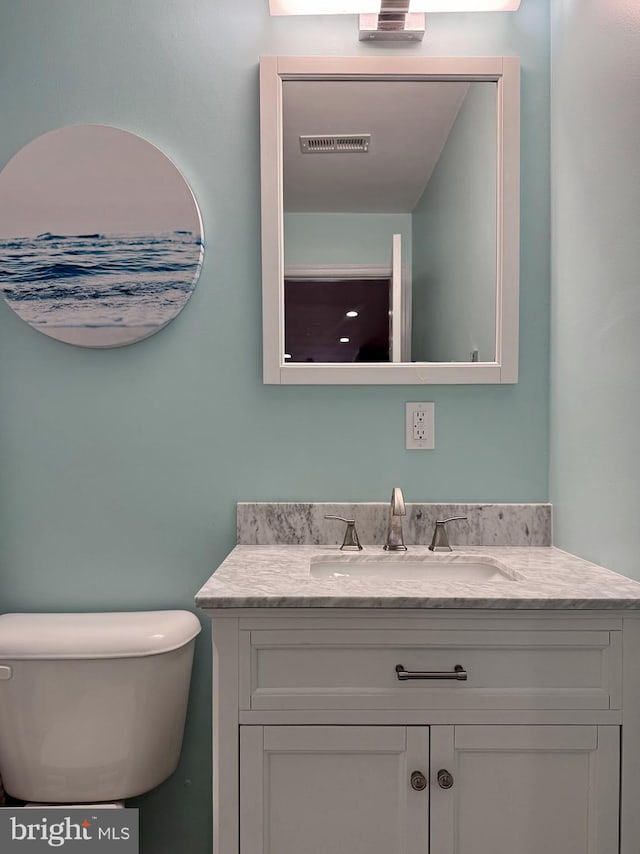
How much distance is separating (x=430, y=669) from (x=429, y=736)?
0.11 meters

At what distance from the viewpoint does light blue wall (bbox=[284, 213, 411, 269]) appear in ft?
5.23

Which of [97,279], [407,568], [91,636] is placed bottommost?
[91,636]

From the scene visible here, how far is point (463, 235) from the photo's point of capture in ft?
5.27

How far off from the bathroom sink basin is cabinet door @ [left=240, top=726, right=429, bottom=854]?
39 cm

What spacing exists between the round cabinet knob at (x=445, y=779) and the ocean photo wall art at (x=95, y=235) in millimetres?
1134

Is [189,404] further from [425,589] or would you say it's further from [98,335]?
[425,589]

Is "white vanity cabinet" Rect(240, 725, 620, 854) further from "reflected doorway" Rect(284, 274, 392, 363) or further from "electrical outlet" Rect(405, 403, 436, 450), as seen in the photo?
"reflected doorway" Rect(284, 274, 392, 363)

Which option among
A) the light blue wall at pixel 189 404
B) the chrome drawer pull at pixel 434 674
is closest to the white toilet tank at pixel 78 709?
the light blue wall at pixel 189 404

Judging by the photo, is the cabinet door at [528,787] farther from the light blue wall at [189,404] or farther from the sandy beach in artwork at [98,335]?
the sandy beach in artwork at [98,335]

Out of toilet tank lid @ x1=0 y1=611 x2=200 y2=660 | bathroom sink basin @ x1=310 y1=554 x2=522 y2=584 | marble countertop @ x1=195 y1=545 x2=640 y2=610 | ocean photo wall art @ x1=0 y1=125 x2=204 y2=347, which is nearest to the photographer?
marble countertop @ x1=195 y1=545 x2=640 y2=610

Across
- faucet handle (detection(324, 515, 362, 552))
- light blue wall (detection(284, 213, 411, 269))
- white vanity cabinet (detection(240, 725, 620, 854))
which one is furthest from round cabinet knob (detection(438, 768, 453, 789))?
light blue wall (detection(284, 213, 411, 269))

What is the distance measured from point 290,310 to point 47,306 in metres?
0.58

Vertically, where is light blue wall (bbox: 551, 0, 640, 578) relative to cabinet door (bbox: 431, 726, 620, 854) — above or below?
above

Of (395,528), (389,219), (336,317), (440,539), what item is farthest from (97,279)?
(440,539)
